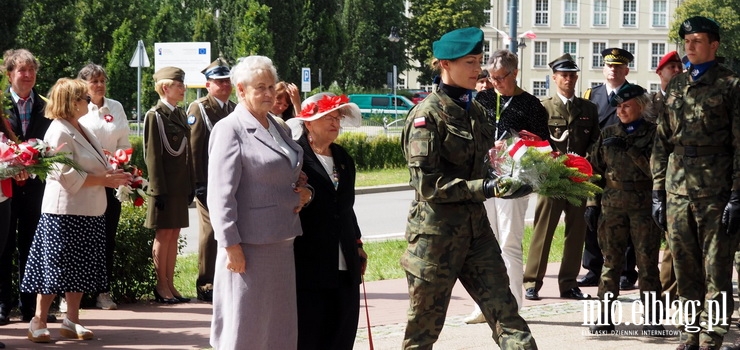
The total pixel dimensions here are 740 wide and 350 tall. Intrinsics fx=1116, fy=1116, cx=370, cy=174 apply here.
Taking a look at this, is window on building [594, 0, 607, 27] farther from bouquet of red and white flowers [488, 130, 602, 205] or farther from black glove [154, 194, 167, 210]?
bouquet of red and white flowers [488, 130, 602, 205]

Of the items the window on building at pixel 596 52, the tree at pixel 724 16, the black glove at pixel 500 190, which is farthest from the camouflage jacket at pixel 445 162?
the window on building at pixel 596 52

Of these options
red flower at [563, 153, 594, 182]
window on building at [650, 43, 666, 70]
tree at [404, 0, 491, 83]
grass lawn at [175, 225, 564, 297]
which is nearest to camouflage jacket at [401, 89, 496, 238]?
red flower at [563, 153, 594, 182]

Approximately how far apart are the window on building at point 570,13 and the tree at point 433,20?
1262 cm

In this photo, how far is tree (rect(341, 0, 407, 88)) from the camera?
84.6 metres

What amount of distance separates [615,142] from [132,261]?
A: 14.4 feet

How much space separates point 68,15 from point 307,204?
40903 mm

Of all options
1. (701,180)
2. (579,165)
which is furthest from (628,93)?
(579,165)

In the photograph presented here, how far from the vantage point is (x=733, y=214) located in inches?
282

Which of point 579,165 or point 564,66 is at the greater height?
point 564,66

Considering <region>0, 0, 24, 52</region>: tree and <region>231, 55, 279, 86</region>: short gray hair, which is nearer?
<region>231, 55, 279, 86</region>: short gray hair

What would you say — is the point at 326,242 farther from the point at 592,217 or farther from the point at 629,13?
the point at 629,13

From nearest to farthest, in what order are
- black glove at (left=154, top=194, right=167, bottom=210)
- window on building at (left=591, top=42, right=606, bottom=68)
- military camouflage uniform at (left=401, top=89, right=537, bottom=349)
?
1. military camouflage uniform at (left=401, top=89, right=537, bottom=349)
2. black glove at (left=154, top=194, right=167, bottom=210)
3. window on building at (left=591, top=42, right=606, bottom=68)

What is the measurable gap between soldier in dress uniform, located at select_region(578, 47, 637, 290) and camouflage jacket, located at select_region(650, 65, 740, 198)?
8.84 ft

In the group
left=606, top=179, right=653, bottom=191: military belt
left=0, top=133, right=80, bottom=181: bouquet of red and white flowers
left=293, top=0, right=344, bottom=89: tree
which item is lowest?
left=606, top=179, right=653, bottom=191: military belt
